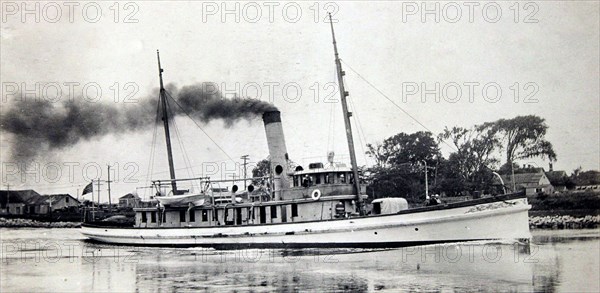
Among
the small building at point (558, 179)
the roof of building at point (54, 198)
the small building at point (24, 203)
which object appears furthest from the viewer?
the roof of building at point (54, 198)

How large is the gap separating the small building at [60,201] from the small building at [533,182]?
83.8 ft

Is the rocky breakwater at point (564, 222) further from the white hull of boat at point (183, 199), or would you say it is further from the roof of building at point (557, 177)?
the white hull of boat at point (183, 199)

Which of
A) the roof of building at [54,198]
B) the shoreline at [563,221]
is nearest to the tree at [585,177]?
the shoreline at [563,221]

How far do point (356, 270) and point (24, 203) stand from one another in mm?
22991

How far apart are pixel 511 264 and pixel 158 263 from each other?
8.73 metres

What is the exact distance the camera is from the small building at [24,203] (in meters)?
27.0

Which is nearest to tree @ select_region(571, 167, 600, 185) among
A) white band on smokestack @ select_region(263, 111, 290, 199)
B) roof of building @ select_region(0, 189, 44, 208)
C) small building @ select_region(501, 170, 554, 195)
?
small building @ select_region(501, 170, 554, 195)

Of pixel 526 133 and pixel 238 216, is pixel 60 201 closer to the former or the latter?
pixel 238 216

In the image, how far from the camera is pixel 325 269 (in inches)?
512

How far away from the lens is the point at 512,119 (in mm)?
17047

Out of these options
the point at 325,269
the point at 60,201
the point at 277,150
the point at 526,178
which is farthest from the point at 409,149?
the point at 60,201

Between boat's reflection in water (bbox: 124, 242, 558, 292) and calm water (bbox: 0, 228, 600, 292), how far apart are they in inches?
0.8

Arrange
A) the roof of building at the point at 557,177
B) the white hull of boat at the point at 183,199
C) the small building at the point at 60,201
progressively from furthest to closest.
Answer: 1. the small building at the point at 60,201
2. the white hull of boat at the point at 183,199
3. the roof of building at the point at 557,177

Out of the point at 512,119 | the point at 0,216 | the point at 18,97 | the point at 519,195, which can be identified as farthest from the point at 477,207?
the point at 0,216
